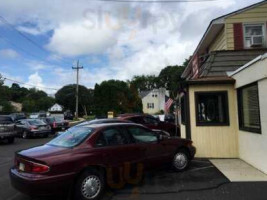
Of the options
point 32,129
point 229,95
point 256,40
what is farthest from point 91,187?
point 32,129

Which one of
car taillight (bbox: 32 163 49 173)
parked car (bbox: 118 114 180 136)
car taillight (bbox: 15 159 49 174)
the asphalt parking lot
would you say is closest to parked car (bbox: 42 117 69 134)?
parked car (bbox: 118 114 180 136)

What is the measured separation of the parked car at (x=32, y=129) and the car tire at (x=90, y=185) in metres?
17.8

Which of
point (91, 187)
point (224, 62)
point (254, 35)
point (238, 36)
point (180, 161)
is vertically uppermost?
point (254, 35)

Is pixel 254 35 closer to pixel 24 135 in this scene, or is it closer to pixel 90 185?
pixel 90 185

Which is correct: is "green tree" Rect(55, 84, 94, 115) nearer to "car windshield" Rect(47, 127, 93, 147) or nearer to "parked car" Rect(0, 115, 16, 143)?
"parked car" Rect(0, 115, 16, 143)

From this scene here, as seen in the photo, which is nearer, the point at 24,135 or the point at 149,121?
the point at 149,121

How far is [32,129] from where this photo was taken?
2305 cm

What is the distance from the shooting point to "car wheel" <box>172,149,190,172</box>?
8586 millimetres

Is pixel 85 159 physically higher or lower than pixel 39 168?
higher

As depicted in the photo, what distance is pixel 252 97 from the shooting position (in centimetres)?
925

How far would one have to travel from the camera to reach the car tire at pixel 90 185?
6.07 meters

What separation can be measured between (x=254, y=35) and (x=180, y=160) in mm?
8990

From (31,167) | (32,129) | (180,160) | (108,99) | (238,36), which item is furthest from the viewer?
(108,99)

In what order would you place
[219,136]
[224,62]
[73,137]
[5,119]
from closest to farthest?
[73,137] → [219,136] → [224,62] → [5,119]
